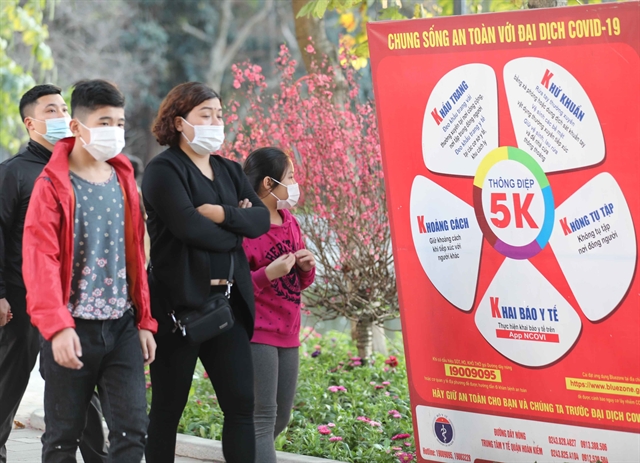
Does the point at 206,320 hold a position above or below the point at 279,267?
below

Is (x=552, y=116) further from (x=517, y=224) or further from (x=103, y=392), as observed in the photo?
(x=103, y=392)

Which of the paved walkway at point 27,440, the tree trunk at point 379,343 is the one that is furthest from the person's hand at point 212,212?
the tree trunk at point 379,343

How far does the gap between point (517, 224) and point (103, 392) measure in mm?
1825

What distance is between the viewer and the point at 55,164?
3682 mm

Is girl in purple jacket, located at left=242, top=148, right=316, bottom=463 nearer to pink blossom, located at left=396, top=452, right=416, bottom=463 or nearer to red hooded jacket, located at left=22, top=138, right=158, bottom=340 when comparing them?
red hooded jacket, located at left=22, top=138, right=158, bottom=340

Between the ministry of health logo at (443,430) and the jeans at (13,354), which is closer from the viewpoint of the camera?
the ministry of health logo at (443,430)

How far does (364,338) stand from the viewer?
7.68 m

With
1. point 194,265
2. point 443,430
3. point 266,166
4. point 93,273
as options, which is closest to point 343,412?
point 443,430

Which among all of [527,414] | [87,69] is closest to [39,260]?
[527,414]

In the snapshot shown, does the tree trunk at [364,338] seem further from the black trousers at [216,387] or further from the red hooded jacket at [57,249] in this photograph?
the red hooded jacket at [57,249]

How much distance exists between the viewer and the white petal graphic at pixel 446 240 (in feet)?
14.1

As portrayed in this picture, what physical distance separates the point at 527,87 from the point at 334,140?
334 centimetres

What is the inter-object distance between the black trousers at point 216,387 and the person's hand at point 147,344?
0.18 m

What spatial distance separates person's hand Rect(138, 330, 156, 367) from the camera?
3814mm
